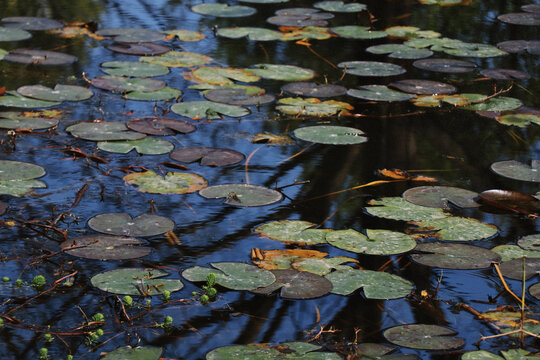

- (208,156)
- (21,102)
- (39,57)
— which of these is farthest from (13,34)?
(208,156)

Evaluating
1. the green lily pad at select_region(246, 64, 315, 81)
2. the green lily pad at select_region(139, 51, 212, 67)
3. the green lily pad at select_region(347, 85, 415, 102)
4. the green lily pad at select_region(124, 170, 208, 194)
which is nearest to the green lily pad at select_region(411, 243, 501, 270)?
the green lily pad at select_region(124, 170, 208, 194)

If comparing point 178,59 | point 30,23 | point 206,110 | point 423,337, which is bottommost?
point 423,337

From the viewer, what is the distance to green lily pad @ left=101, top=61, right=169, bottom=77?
4.34m

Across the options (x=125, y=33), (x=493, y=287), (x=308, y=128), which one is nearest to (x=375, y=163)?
(x=308, y=128)

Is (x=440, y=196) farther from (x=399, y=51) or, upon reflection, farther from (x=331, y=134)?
(x=399, y=51)

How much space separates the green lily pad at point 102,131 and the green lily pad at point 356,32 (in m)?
2.26

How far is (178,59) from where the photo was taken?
466 centimetres

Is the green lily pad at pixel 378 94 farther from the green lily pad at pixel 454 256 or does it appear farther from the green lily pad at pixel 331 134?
the green lily pad at pixel 454 256

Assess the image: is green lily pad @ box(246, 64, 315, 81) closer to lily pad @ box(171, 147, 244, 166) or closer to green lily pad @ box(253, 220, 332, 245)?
lily pad @ box(171, 147, 244, 166)

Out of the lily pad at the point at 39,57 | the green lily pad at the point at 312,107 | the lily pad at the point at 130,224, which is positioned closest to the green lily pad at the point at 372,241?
the lily pad at the point at 130,224

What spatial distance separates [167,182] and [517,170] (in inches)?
56.9

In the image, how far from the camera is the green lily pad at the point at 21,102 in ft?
12.5

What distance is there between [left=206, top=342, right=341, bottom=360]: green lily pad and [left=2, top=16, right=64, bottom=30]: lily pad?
381cm

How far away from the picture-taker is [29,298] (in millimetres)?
A: 2221
